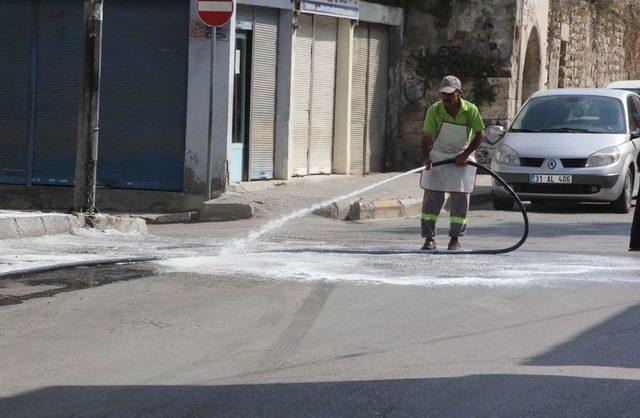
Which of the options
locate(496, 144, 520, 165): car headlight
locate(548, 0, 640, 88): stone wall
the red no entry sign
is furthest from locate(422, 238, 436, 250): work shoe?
locate(548, 0, 640, 88): stone wall

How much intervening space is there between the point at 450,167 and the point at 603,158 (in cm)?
605

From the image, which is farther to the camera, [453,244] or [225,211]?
[225,211]

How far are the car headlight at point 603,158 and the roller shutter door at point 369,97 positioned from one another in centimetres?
511

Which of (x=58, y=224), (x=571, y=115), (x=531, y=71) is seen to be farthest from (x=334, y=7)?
(x=58, y=224)

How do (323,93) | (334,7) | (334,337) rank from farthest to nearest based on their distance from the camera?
(323,93)
(334,7)
(334,337)

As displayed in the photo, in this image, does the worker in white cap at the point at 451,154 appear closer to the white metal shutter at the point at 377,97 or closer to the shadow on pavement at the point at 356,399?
the shadow on pavement at the point at 356,399

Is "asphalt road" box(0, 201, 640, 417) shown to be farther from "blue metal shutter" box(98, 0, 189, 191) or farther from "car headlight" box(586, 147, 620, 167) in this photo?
"blue metal shutter" box(98, 0, 189, 191)

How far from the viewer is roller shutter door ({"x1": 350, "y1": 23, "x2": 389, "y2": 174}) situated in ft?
71.1

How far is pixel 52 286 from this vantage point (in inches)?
372

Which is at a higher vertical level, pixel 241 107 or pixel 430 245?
pixel 241 107

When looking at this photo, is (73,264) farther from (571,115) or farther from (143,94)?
(571,115)

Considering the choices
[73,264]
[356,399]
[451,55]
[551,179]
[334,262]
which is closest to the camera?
[356,399]

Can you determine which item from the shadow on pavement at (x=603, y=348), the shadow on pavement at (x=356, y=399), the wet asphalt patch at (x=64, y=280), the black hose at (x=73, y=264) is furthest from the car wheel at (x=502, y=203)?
the shadow on pavement at (x=356, y=399)

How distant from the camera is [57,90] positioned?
1825cm
